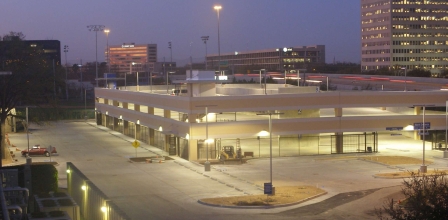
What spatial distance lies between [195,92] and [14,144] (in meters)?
24.2

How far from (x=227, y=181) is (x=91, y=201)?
66.3 ft

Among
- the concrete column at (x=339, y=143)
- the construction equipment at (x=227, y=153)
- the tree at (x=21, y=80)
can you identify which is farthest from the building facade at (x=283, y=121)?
the tree at (x=21, y=80)

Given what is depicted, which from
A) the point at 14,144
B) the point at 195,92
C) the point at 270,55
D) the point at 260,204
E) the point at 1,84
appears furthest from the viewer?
the point at 270,55

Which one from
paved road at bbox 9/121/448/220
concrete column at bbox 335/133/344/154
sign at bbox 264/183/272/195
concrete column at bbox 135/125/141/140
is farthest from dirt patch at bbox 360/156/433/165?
concrete column at bbox 135/125/141/140

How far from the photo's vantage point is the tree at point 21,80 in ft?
169

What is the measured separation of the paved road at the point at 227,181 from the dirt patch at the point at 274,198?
0.70m

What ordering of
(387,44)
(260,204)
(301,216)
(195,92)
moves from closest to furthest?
(301,216), (260,204), (195,92), (387,44)

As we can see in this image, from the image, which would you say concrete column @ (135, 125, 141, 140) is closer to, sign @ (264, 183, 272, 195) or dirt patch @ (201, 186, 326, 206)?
dirt patch @ (201, 186, 326, 206)

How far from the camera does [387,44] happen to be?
177 m

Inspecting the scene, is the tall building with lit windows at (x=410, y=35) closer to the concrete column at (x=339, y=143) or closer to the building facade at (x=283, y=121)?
the building facade at (x=283, y=121)

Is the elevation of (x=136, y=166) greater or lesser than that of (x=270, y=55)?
lesser

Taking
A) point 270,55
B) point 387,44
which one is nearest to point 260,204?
point 387,44

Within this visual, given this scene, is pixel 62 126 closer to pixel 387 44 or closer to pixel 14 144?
pixel 14 144

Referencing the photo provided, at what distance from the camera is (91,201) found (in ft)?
66.4
